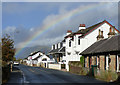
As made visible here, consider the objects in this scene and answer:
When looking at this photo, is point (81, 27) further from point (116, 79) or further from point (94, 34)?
point (116, 79)

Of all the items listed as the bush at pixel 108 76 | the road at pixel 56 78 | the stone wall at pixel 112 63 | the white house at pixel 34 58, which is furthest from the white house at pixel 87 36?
the white house at pixel 34 58

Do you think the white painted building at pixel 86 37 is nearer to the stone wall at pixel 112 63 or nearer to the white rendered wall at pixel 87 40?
the white rendered wall at pixel 87 40

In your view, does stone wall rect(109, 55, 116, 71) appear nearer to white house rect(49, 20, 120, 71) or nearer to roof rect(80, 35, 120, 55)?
roof rect(80, 35, 120, 55)

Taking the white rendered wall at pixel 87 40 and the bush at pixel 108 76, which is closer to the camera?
the bush at pixel 108 76

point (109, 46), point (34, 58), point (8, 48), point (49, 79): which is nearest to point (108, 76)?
point (49, 79)

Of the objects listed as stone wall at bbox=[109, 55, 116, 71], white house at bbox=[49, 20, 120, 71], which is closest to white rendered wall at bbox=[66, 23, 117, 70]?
white house at bbox=[49, 20, 120, 71]

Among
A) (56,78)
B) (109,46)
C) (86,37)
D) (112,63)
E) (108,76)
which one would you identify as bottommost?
(56,78)

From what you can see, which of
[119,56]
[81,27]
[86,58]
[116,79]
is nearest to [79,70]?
[86,58]

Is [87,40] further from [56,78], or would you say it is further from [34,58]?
[34,58]

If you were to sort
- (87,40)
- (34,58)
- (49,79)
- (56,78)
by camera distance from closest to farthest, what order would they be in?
(49,79), (56,78), (87,40), (34,58)

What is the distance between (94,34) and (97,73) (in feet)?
68.3

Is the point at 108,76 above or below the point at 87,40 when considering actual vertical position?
below

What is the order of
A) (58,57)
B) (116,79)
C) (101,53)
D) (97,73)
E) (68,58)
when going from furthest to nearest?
(58,57) → (68,58) → (101,53) → (97,73) → (116,79)

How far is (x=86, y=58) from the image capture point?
37.1 metres
